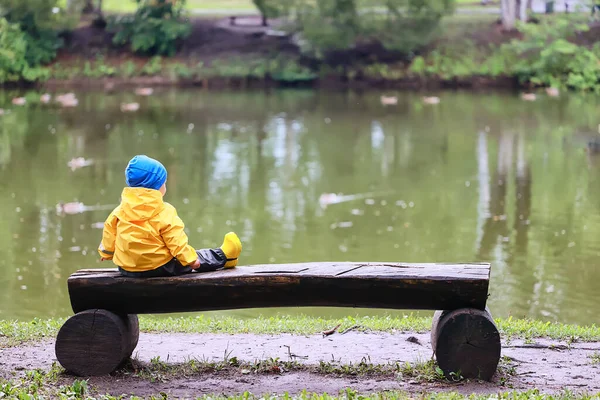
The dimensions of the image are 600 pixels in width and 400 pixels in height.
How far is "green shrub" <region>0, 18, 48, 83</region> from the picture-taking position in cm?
2798

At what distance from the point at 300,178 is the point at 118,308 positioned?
403 inches

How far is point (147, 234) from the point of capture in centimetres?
521

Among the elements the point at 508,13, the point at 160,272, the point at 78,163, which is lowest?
the point at 78,163

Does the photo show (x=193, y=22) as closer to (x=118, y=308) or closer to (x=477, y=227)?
(x=477, y=227)

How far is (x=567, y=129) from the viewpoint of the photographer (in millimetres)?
19969

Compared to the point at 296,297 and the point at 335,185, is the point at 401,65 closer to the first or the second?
the point at 335,185

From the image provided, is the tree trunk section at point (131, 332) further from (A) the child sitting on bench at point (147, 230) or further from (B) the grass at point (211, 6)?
(B) the grass at point (211, 6)

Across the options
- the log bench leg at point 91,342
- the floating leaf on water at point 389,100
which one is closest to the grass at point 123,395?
the log bench leg at point 91,342

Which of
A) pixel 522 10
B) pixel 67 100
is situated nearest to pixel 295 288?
pixel 67 100

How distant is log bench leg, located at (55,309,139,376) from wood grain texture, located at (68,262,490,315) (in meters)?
0.10

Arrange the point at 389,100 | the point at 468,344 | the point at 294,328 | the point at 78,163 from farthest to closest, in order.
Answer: the point at 389,100, the point at 78,163, the point at 294,328, the point at 468,344

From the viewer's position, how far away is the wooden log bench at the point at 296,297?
203 inches

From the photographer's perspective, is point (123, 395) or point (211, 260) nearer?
point (123, 395)

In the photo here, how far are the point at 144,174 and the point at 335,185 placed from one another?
9.82m
